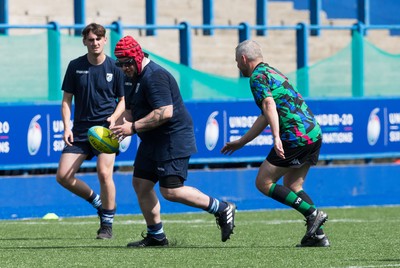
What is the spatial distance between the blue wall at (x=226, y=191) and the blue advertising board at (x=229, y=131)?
213mm

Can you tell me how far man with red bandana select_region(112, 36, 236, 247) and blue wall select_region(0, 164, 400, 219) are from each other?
4714mm

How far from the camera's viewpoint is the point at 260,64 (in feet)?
37.3

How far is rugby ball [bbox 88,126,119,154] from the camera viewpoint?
11578 mm

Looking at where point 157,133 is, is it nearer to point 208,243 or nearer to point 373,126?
point 208,243

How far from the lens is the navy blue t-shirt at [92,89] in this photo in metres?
12.7

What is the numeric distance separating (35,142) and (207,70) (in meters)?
7.37

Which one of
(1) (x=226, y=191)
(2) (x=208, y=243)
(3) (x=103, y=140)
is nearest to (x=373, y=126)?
(1) (x=226, y=191)

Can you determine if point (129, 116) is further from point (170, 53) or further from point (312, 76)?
point (170, 53)

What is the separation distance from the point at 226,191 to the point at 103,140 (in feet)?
19.6

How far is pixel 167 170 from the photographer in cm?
1119

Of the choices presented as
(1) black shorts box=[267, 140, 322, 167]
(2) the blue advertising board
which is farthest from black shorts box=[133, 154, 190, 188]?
(2) the blue advertising board

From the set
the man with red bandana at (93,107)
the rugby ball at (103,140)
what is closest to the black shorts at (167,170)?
the rugby ball at (103,140)

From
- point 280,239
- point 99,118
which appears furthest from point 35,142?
point 280,239

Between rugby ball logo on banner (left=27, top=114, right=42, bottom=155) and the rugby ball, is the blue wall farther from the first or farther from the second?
the rugby ball
